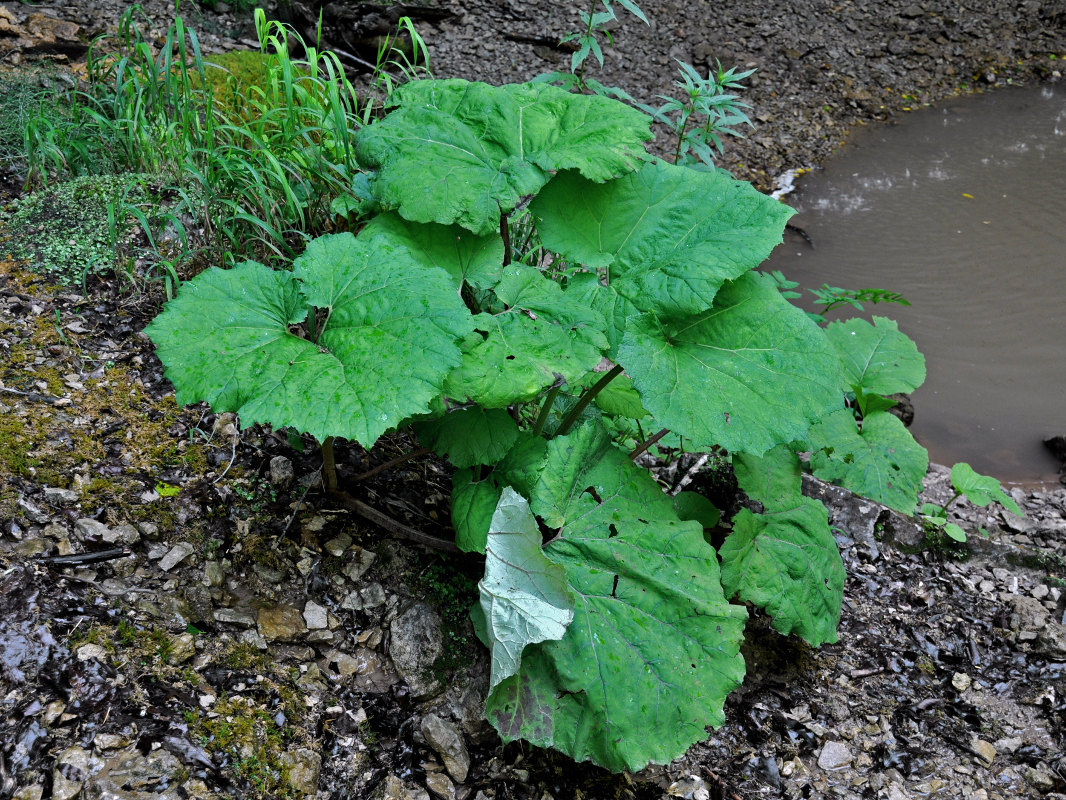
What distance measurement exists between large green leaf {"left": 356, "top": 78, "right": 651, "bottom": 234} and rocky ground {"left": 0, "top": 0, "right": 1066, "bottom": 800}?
2.61ft

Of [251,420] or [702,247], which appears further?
[702,247]

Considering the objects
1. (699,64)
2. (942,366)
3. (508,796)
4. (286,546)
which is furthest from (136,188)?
(699,64)

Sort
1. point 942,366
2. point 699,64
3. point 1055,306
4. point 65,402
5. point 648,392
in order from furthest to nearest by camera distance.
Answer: point 699,64, point 1055,306, point 942,366, point 65,402, point 648,392

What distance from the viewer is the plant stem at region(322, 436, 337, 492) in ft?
6.04

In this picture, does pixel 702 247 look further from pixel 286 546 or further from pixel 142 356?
pixel 142 356

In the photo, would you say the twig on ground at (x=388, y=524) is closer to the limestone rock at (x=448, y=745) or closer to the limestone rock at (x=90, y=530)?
the limestone rock at (x=448, y=745)

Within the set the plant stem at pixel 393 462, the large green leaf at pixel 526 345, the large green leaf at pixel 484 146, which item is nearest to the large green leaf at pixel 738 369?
the large green leaf at pixel 526 345

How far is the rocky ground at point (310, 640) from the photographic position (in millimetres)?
1462

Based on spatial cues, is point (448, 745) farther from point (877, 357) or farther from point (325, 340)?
point (877, 357)

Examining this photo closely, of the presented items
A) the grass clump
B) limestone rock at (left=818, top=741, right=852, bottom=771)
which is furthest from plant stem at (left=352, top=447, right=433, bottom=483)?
limestone rock at (left=818, top=741, right=852, bottom=771)

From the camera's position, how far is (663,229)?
6.53ft

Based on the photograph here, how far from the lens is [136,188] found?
8.97ft

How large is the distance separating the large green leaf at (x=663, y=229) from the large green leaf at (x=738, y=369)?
0.12m

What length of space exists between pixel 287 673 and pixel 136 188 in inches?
79.1
